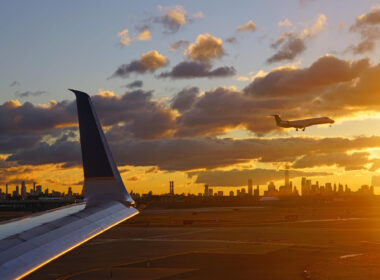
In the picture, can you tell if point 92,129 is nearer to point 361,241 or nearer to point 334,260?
point 334,260

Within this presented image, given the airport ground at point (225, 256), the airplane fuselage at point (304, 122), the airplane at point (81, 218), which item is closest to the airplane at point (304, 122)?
the airplane fuselage at point (304, 122)

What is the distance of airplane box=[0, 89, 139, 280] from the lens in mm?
10166

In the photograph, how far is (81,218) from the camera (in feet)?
47.0

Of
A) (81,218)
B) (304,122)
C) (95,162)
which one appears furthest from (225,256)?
(304,122)

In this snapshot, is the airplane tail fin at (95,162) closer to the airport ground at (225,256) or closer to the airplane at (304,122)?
the airport ground at (225,256)

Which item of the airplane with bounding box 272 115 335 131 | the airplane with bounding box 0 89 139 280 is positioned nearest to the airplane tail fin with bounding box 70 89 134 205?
the airplane with bounding box 0 89 139 280

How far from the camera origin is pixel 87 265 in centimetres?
4128

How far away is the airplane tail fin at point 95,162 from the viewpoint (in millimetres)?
17094

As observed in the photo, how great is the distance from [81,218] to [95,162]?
10.7 ft

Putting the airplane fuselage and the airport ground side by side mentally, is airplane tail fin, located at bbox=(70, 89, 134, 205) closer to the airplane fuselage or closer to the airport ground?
the airport ground

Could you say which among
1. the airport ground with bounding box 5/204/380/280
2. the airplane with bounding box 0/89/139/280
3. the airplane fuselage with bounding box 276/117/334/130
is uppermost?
the airplane fuselage with bounding box 276/117/334/130

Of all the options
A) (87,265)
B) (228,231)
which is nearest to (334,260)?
(87,265)

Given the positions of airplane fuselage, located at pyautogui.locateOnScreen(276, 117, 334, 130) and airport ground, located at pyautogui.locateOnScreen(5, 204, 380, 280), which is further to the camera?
airplane fuselage, located at pyautogui.locateOnScreen(276, 117, 334, 130)

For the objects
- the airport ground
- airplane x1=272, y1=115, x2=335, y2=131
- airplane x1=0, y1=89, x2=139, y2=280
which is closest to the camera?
airplane x1=0, y1=89, x2=139, y2=280
